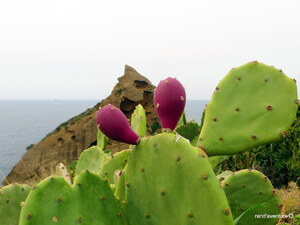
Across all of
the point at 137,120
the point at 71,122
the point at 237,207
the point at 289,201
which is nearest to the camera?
the point at 237,207

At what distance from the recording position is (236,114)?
1.49 m

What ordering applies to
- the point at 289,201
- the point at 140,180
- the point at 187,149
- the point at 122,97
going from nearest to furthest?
1. the point at 187,149
2. the point at 140,180
3. the point at 289,201
4. the point at 122,97

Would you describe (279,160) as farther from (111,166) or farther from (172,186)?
(172,186)

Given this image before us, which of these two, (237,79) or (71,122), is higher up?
(237,79)

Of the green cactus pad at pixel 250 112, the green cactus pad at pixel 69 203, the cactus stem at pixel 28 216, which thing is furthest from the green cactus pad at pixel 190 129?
the cactus stem at pixel 28 216

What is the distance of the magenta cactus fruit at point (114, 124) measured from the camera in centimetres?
119

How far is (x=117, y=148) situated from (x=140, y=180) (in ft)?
21.8

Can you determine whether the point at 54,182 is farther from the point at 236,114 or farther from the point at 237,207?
the point at 237,207

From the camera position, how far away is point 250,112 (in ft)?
4.91

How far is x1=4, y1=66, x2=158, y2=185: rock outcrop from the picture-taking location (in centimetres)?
841

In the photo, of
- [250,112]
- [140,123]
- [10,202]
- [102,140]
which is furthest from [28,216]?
[102,140]

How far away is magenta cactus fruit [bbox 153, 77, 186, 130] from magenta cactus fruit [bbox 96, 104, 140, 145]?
0.13 m

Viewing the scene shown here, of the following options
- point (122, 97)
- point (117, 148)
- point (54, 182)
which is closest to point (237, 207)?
point (54, 182)

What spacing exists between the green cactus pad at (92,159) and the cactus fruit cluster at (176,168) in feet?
2.90
